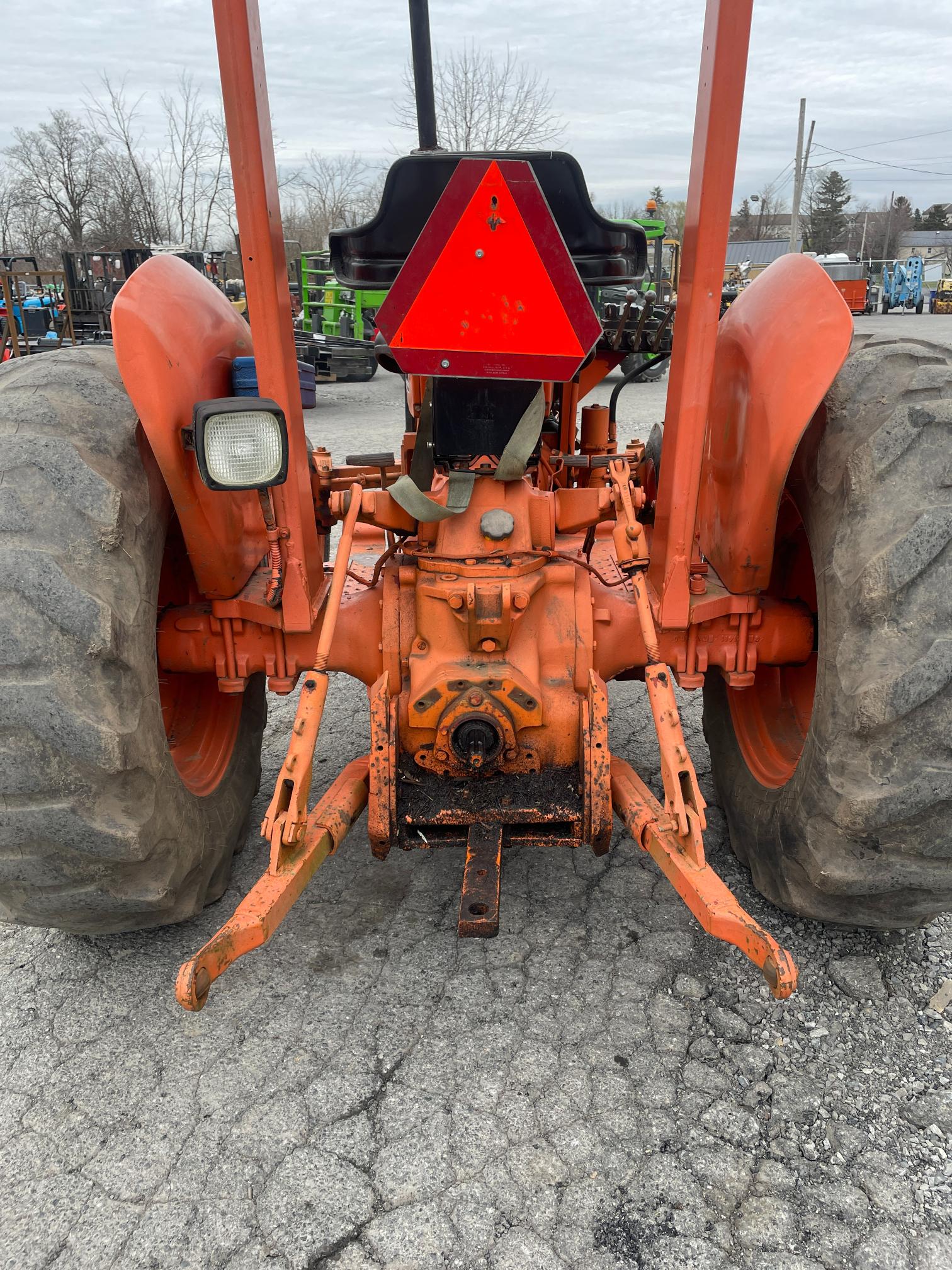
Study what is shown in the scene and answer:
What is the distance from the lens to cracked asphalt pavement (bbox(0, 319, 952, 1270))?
1702mm

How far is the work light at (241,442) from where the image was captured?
1950mm

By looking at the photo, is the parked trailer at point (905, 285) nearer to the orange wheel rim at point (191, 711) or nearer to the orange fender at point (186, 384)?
the orange fender at point (186, 384)

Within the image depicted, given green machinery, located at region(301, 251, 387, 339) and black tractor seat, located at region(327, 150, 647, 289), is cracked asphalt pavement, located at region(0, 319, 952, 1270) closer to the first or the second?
black tractor seat, located at region(327, 150, 647, 289)

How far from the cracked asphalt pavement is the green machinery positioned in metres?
13.7

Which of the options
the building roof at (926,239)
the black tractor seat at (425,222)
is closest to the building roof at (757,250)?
the building roof at (926,239)

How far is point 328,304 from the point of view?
16625 mm

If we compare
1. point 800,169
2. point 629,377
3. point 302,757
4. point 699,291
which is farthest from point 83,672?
point 800,169

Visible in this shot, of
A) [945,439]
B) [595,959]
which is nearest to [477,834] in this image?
[595,959]

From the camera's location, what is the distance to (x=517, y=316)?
2.22 meters

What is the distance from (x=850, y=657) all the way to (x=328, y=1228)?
4.99 feet

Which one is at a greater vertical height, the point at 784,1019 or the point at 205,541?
the point at 205,541

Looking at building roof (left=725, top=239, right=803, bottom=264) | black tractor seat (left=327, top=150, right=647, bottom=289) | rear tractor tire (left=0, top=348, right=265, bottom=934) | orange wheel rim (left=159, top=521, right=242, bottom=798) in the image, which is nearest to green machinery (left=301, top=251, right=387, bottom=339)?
black tractor seat (left=327, top=150, right=647, bottom=289)

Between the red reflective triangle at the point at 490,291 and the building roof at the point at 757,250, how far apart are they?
1970 inches

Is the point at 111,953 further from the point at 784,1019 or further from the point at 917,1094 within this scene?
the point at 917,1094
